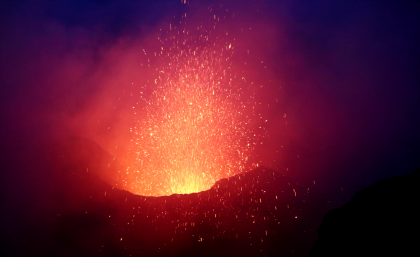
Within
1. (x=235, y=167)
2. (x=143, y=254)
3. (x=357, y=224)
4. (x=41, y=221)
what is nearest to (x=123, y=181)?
(x=41, y=221)

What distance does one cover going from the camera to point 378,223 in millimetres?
Answer: 2367

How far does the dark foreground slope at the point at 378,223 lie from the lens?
210 cm

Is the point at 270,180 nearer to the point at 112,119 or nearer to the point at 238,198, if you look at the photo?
the point at 238,198

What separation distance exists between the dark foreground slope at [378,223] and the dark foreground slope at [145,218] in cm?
363

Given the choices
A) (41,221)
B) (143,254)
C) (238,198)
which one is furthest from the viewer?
(238,198)

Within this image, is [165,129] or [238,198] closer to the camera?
[238,198]

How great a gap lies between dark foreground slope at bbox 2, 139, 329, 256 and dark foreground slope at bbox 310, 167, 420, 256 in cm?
363

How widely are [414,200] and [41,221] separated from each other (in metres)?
7.31

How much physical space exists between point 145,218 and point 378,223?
548 cm

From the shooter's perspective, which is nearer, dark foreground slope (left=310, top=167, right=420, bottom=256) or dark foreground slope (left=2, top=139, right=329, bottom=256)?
dark foreground slope (left=310, top=167, right=420, bottom=256)

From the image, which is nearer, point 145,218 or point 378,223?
point 378,223

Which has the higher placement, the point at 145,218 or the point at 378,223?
the point at 145,218

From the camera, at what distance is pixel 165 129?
9.68 meters

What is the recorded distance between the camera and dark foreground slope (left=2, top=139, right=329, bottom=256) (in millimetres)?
5820
